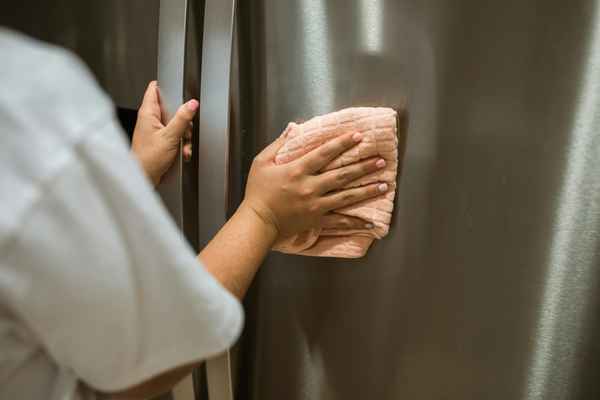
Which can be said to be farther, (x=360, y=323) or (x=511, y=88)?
(x=360, y=323)

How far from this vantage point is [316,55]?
63 centimetres

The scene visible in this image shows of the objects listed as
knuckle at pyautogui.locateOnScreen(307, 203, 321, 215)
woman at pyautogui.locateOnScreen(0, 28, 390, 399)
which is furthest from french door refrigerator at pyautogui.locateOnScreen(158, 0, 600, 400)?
woman at pyautogui.locateOnScreen(0, 28, 390, 399)

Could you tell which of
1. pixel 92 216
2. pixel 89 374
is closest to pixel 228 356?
pixel 89 374

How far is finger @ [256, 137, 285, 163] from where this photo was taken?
0.66m

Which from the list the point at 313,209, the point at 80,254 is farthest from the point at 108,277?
the point at 313,209

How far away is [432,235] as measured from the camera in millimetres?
586

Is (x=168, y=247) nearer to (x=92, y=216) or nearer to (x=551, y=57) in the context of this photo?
(x=92, y=216)

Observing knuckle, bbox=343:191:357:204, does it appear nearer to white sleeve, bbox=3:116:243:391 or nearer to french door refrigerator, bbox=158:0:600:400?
french door refrigerator, bbox=158:0:600:400

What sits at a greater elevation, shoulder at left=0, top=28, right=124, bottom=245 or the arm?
shoulder at left=0, top=28, right=124, bottom=245

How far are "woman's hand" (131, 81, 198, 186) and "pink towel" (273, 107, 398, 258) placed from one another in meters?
0.19

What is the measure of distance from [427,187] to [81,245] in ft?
1.57

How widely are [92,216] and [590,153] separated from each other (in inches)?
22.3

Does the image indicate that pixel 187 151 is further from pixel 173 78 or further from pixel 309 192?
pixel 309 192

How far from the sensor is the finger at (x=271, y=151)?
658mm
